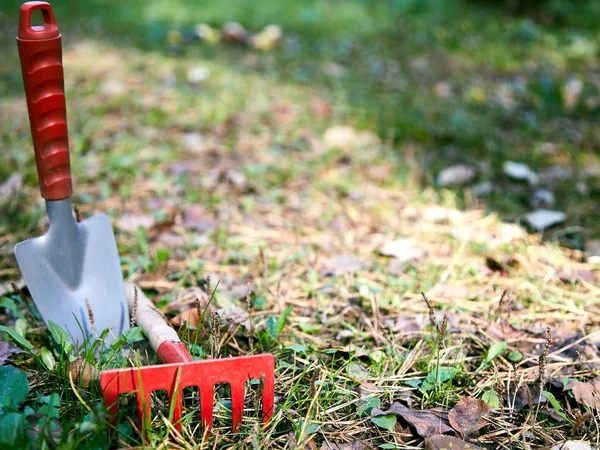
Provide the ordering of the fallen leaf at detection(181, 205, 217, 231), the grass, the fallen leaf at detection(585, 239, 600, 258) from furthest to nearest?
the fallen leaf at detection(181, 205, 217, 231) → the fallen leaf at detection(585, 239, 600, 258) → the grass

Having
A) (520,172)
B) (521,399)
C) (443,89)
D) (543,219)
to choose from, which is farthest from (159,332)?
(443,89)

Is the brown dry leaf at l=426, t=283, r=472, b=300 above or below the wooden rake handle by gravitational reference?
below

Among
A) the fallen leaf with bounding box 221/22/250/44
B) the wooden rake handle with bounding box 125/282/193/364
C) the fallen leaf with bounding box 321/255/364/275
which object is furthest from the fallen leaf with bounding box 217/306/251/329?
the fallen leaf with bounding box 221/22/250/44

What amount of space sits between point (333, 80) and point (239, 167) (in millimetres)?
1365

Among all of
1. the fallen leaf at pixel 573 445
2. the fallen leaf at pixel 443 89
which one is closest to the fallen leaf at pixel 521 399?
the fallen leaf at pixel 573 445

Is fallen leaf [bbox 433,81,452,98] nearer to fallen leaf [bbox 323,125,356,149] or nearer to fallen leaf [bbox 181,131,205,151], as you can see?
fallen leaf [bbox 323,125,356,149]

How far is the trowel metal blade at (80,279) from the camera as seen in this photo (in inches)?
55.1

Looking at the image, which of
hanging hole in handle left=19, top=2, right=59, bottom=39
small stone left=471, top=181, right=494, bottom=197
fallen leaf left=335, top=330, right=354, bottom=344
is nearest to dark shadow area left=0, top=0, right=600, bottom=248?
small stone left=471, top=181, right=494, bottom=197

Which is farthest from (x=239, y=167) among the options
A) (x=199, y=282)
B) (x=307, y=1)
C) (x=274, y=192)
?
(x=307, y=1)

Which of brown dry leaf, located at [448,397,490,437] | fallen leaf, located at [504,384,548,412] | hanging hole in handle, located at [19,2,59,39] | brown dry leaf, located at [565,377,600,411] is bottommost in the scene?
fallen leaf, located at [504,384,548,412]

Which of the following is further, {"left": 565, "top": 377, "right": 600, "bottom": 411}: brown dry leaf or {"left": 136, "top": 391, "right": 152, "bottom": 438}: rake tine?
{"left": 565, "top": 377, "right": 600, "bottom": 411}: brown dry leaf

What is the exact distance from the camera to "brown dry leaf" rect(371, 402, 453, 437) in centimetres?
121

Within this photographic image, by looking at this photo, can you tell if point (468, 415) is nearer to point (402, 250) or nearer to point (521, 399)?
point (521, 399)

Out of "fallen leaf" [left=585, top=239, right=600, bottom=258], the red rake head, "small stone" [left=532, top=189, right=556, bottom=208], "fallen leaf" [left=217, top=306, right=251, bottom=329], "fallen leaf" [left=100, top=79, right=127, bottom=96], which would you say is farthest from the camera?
"fallen leaf" [left=100, top=79, right=127, bottom=96]
